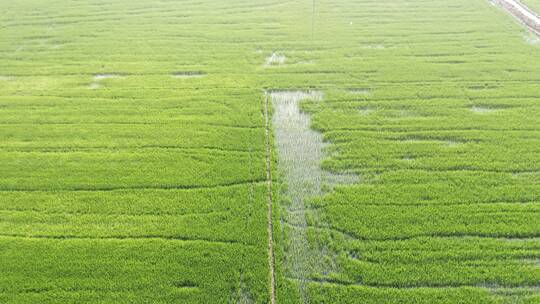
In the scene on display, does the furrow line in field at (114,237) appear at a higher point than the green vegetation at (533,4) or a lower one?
lower

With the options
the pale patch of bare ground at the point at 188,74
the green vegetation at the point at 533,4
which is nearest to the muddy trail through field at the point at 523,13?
A: the green vegetation at the point at 533,4

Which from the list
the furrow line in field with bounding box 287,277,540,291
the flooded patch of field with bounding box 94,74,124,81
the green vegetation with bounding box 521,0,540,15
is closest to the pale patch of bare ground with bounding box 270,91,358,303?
the furrow line in field with bounding box 287,277,540,291

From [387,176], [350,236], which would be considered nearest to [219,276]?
[350,236]

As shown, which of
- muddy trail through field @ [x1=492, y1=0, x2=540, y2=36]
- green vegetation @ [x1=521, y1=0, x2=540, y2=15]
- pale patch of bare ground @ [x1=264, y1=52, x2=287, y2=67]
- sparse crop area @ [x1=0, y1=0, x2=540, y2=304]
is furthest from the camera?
green vegetation @ [x1=521, y1=0, x2=540, y2=15]

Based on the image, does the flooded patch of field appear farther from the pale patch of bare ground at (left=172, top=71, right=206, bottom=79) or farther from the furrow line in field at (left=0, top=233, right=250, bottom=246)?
the furrow line in field at (left=0, top=233, right=250, bottom=246)

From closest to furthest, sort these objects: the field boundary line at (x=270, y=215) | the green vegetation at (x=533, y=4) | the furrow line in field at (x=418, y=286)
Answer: the furrow line in field at (x=418, y=286)
the field boundary line at (x=270, y=215)
the green vegetation at (x=533, y=4)

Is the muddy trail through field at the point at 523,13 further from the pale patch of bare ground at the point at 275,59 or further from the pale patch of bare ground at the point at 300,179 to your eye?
the pale patch of bare ground at the point at 300,179

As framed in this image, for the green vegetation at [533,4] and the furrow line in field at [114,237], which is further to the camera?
the green vegetation at [533,4]
